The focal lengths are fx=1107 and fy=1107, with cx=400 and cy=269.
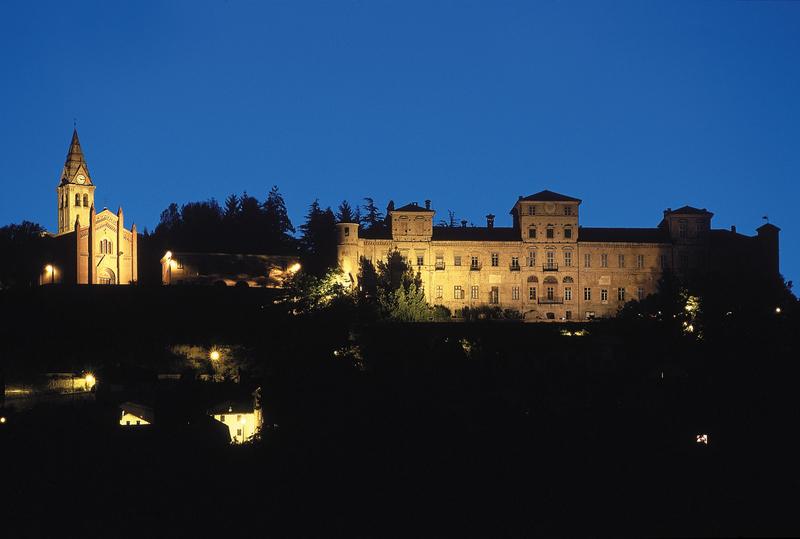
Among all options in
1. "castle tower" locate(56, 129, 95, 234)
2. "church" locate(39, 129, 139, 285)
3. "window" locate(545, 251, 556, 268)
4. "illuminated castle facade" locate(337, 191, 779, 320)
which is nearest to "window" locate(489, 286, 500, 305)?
Answer: "illuminated castle facade" locate(337, 191, 779, 320)

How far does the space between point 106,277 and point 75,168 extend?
13.6m

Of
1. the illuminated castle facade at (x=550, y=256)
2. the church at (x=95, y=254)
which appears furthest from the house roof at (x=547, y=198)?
the church at (x=95, y=254)

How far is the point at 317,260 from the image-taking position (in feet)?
253

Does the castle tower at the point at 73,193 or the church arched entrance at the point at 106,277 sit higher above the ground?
the castle tower at the point at 73,193

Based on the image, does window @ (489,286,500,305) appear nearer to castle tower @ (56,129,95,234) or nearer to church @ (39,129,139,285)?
church @ (39,129,139,285)

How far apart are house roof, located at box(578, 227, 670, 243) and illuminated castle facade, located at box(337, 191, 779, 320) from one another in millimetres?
138

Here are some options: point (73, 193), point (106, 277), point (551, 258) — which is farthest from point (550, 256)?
point (73, 193)

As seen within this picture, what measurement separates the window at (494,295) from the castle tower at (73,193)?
30045 mm

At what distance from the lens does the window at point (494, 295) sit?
74.1m

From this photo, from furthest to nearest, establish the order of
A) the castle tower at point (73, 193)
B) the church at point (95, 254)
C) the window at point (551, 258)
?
the castle tower at point (73, 193), the window at point (551, 258), the church at point (95, 254)

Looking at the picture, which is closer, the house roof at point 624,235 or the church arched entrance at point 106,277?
the church arched entrance at point 106,277

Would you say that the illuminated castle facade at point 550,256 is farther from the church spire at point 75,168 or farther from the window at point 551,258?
the church spire at point 75,168

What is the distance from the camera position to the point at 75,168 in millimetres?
83375

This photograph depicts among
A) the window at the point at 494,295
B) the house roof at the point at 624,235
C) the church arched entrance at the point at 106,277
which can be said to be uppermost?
the house roof at the point at 624,235
